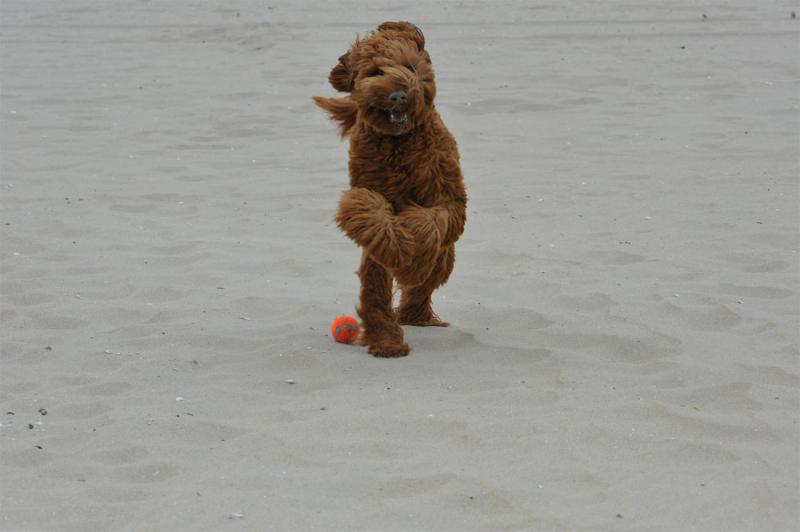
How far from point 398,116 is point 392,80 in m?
0.18

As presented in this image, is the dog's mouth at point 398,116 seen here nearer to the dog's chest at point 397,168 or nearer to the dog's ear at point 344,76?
the dog's chest at point 397,168

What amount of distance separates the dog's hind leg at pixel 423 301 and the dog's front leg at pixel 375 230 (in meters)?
0.67

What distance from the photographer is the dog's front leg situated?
4039 mm

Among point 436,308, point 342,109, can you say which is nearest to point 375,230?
point 342,109

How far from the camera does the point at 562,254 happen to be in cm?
628

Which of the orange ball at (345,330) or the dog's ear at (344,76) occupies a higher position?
the dog's ear at (344,76)

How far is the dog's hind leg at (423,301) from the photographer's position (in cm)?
477

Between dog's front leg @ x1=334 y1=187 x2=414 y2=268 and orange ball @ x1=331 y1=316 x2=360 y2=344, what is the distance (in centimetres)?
72

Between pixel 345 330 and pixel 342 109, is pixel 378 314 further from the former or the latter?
pixel 342 109

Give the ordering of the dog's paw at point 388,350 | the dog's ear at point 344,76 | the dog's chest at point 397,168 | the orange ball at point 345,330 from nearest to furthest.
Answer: the dog's chest at point 397,168, the dog's ear at point 344,76, the dog's paw at point 388,350, the orange ball at point 345,330

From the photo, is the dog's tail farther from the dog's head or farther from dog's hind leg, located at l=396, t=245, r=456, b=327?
dog's hind leg, located at l=396, t=245, r=456, b=327

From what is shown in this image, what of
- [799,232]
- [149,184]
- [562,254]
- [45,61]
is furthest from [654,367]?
[45,61]

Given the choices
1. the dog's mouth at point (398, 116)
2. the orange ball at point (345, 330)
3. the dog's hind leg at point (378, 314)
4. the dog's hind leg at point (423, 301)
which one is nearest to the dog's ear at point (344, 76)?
the dog's mouth at point (398, 116)

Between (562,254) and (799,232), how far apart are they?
181 centimetres
